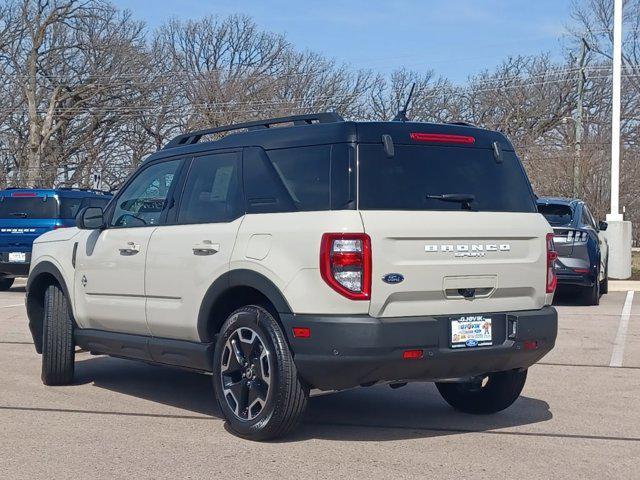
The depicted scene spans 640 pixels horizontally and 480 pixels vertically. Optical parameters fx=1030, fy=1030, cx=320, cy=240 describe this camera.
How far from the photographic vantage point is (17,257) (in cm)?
1794

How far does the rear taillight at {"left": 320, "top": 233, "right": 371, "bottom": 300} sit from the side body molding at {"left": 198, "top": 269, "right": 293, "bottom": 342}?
0.37 m

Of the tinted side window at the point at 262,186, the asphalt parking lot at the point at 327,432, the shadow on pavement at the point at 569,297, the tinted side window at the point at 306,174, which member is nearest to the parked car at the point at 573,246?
the shadow on pavement at the point at 569,297

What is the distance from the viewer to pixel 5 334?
12.0 m

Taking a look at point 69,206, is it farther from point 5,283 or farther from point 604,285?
point 604,285

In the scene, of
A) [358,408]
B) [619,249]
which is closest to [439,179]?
[358,408]

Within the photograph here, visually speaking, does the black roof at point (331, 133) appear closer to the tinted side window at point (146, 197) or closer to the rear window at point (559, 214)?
the tinted side window at point (146, 197)

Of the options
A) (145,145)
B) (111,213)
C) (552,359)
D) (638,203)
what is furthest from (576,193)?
(145,145)

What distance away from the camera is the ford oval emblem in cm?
601

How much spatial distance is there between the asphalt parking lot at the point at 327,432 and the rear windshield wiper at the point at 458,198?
1514mm

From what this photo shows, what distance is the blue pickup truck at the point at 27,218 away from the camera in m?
17.9

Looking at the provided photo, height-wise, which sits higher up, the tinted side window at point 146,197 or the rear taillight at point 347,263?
the tinted side window at point 146,197

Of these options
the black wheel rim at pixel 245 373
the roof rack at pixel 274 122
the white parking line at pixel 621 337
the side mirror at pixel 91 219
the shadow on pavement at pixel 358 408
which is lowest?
the shadow on pavement at pixel 358 408

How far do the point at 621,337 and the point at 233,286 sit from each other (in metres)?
6.91

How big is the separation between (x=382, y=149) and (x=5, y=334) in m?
7.11
